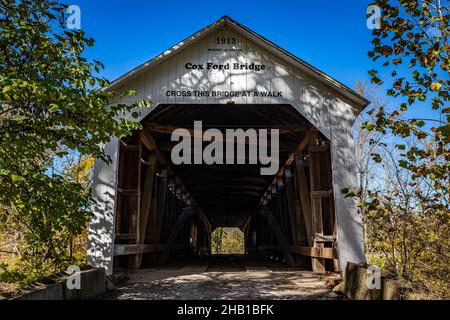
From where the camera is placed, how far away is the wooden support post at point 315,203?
8.48 meters

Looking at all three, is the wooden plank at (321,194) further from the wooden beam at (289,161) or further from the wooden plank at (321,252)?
the wooden beam at (289,161)

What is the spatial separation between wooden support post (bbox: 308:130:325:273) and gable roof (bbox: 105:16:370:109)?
1.35 m

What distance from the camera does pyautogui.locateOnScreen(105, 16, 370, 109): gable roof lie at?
806cm

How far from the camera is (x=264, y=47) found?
8289 millimetres

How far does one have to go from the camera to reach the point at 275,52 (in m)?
8.20

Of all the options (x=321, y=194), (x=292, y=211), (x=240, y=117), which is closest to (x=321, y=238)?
(x=321, y=194)

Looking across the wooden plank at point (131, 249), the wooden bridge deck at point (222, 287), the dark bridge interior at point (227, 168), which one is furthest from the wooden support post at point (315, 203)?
the wooden plank at point (131, 249)

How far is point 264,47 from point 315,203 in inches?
140

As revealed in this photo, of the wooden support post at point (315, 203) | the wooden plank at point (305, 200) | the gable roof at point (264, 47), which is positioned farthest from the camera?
the wooden plank at point (305, 200)

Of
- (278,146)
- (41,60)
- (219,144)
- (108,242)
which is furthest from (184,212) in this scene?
(41,60)

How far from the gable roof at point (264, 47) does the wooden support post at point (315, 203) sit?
1.35m

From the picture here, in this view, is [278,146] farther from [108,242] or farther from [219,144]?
[108,242]

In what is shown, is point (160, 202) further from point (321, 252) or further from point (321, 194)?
point (321, 252)
